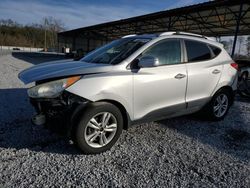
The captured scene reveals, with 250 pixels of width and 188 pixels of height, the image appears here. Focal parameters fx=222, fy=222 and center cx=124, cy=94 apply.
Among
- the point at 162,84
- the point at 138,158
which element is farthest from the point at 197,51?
the point at 138,158

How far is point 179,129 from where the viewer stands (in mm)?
4215

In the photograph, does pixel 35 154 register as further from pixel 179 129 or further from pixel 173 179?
pixel 179 129

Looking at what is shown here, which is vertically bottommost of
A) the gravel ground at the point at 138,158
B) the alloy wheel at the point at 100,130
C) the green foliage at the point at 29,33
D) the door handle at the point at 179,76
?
the gravel ground at the point at 138,158

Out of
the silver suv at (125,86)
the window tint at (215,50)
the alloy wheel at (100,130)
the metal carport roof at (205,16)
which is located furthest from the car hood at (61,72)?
the metal carport roof at (205,16)

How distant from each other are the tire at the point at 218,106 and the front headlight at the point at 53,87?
2.85 m

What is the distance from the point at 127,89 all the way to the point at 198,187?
152 centimetres

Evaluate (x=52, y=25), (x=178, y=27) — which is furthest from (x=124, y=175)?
(x=52, y=25)

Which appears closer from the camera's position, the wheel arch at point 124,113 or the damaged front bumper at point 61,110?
the damaged front bumper at point 61,110

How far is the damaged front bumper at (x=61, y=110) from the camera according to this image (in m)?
2.85

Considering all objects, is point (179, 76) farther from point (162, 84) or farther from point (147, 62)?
point (147, 62)

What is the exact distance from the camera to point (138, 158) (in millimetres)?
3100

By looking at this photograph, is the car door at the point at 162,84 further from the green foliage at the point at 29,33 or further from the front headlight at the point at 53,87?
the green foliage at the point at 29,33

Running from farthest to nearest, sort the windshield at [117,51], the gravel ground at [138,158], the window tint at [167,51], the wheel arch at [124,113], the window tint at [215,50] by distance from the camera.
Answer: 1. the window tint at [215,50]
2. the window tint at [167,51]
3. the windshield at [117,51]
4. the wheel arch at [124,113]
5. the gravel ground at [138,158]

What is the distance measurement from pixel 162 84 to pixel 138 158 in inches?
47.1
